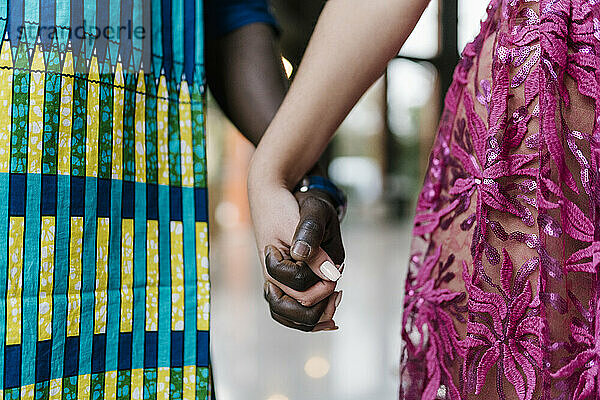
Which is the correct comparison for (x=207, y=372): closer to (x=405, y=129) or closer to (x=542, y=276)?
(x=542, y=276)

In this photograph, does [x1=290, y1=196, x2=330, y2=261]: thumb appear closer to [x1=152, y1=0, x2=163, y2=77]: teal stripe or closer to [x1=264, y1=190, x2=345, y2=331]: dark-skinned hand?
[x1=264, y1=190, x2=345, y2=331]: dark-skinned hand

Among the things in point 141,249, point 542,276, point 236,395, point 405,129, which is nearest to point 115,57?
point 141,249

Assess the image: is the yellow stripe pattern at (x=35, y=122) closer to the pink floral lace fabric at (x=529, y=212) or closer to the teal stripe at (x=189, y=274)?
the teal stripe at (x=189, y=274)

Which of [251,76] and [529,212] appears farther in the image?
[251,76]

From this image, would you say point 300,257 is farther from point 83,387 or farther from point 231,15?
point 231,15

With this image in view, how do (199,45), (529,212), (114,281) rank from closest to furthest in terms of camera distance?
(529,212), (114,281), (199,45)

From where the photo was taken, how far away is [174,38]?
835 millimetres

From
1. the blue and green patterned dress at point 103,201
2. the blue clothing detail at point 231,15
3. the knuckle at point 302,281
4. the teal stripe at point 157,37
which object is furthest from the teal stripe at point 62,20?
the knuckle at point 302,281

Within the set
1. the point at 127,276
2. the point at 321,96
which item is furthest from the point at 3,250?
the point at 321,96

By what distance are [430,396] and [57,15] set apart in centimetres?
56

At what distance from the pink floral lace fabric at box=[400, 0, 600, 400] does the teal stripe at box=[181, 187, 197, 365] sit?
Answer: 0.28 meters

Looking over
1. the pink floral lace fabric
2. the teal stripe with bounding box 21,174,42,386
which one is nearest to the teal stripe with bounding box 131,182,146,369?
the teal stripe with bounding box 21,174,42,386

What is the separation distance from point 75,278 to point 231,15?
390 millimetres

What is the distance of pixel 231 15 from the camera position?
90cm
